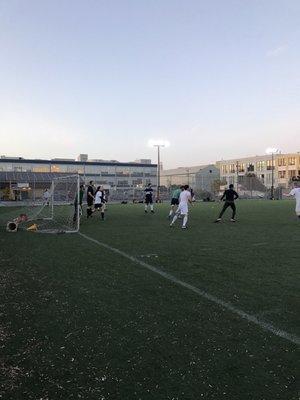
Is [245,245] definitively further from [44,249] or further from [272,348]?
[272,348]

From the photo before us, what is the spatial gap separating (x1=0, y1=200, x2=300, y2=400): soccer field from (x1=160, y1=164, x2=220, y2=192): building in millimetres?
58553

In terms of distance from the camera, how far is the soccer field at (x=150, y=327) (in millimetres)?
3473

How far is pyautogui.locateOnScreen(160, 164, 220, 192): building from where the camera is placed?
3141 inches

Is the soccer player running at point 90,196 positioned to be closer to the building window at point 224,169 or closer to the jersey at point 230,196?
the jersey at point 230,196

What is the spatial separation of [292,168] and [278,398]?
10982cm

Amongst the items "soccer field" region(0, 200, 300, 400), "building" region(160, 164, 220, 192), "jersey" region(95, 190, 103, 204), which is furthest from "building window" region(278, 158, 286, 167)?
"soccer field" region(0, 200, 300, 400)

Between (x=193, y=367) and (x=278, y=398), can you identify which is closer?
(x=278, y=398)

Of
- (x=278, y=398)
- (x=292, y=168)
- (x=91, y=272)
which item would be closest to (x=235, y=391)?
(x=278, y=398)

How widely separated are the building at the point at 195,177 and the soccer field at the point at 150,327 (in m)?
58.6

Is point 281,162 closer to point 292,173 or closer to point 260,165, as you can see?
point 292,173

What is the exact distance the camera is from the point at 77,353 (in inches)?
162

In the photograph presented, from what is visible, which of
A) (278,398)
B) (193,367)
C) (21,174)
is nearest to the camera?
(278,398)

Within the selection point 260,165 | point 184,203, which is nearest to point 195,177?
point 260,165

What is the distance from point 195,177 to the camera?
82.1 metres
